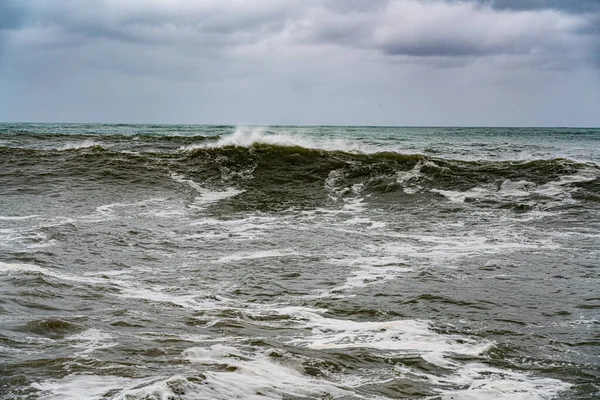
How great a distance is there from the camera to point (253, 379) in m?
3.96

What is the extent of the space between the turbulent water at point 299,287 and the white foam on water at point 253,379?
0.06 feet

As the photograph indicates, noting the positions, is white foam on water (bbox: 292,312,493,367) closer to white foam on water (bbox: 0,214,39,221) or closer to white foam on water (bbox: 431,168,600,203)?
white foam on water (bbox: 0,214,39,221)

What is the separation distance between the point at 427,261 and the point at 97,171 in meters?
10.6

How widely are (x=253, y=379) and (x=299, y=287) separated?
2871 millimetres

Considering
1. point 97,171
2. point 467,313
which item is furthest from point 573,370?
point 97,171

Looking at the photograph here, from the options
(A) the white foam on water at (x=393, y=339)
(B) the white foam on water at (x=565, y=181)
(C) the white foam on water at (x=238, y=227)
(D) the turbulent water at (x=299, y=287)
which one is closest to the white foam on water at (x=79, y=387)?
(D) the turbulent water at (x=299, y=287)

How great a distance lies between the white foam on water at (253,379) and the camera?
373 cm

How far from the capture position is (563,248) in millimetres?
8875

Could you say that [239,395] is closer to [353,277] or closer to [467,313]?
[467,313]

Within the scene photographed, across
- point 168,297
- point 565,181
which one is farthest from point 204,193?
Answer: point 565,181

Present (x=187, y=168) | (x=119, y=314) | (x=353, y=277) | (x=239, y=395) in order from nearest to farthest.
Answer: (x=239, y=395) → (x=119, y=314) → (x=353, y=277) → (x=187, y=168)

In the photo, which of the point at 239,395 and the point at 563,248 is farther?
the point at 563,248

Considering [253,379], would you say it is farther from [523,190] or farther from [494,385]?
[523,190]

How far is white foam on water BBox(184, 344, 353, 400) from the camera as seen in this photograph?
3.73m
